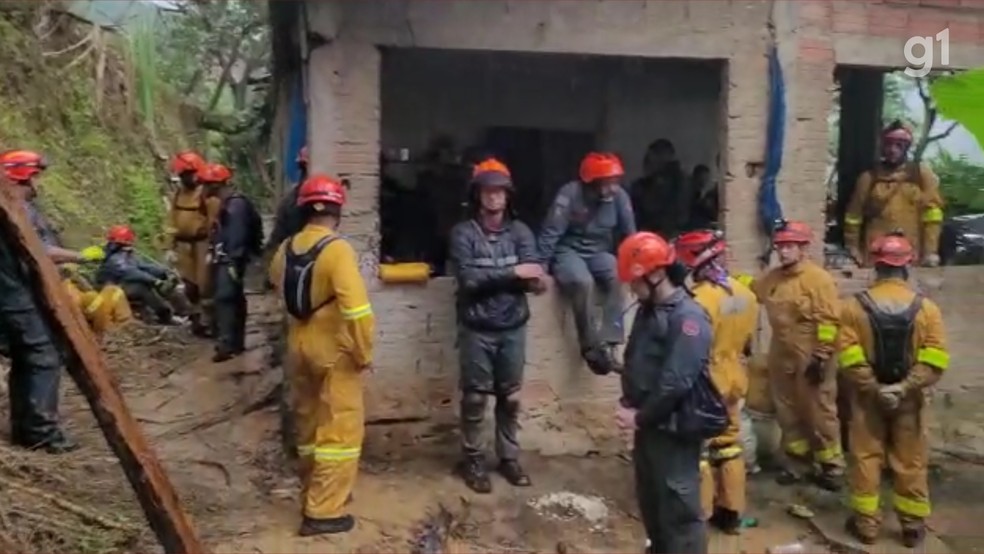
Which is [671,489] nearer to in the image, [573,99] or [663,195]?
[663,195]

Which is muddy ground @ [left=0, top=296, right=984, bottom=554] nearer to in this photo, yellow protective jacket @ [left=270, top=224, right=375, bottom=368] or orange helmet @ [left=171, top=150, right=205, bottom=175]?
yellow protective jacket @ [left=270, top=224, right=375, bottom=368]

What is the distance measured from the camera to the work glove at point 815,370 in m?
7.30

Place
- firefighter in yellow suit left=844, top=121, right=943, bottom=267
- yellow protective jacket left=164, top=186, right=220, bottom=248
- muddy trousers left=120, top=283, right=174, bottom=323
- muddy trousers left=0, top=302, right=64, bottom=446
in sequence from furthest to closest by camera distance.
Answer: muddy trousers left=120, top=283, right=174, bottom=323
yellow protective jacket left=164, top=186, right=220, bottom=248
firefighter in yellow suit left=844, top=121, right=943, bottom=267
muddy trousers left=0, top=302, right=64, bottom=446

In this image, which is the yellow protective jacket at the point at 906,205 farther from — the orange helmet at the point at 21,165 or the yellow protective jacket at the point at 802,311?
the orange helmet at the point at 21,165

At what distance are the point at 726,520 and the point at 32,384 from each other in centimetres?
429

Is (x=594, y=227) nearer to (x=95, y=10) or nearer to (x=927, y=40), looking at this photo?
(x=927, y=40)

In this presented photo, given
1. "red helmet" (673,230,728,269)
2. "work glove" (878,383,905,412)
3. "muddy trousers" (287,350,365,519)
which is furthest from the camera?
"work glove" (878,383,905,412)

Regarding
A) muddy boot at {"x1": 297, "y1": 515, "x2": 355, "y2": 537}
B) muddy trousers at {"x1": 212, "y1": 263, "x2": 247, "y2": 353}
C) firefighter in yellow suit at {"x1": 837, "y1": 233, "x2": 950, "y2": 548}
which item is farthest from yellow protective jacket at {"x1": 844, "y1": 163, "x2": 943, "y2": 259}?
muddy trousers at {"x1": 212, "y1": 263, "x2": 247, "y2": 353}

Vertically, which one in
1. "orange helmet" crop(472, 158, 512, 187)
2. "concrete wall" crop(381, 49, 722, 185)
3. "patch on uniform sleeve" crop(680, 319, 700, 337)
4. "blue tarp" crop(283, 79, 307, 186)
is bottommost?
"patch on uniform sleeve" crop(680, 319, 700, 337)

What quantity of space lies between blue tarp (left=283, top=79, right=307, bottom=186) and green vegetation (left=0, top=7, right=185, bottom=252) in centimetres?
611

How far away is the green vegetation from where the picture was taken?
13242 mm

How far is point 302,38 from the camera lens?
6910 millimetres

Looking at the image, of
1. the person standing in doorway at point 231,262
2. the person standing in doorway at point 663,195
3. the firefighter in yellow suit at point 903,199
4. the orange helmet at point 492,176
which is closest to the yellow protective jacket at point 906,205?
the firefighter in yellow suit at point 903,199

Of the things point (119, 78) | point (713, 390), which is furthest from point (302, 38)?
point (119, 78)
